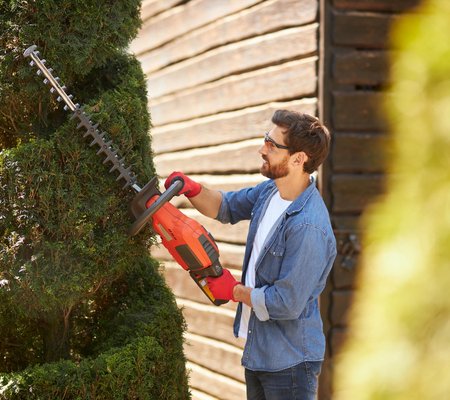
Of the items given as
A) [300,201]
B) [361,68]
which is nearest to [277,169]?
[300,201]

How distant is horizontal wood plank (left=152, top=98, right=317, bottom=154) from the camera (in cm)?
474

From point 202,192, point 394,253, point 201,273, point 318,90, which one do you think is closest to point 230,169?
point 318,90

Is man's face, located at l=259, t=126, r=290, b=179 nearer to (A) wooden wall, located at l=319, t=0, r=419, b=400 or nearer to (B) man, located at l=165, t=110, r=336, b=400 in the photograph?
(B) man, located at l=165, t=110, r=336, b=400

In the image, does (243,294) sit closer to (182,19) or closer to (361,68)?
(361,68)

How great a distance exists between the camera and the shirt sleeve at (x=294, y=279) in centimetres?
295

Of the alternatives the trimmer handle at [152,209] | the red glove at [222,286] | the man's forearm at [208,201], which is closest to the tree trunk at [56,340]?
the trimmer handle at [152,209]

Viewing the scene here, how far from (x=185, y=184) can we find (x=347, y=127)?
1460 mm

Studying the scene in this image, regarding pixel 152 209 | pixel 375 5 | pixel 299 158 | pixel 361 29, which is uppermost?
pixel 375 5

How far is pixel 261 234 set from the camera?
3207 mm

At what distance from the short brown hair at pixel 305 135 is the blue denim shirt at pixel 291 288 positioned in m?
0.14

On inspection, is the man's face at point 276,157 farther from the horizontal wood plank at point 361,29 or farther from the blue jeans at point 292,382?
the horizontal wood plank at point 361,29

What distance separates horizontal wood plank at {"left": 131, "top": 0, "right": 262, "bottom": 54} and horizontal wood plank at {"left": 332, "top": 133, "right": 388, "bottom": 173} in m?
1.27

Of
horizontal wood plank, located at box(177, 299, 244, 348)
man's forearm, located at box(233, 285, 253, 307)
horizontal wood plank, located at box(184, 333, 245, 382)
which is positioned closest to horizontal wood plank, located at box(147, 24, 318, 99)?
horizontal wood plank, located at box(177, 299, 244, 348)

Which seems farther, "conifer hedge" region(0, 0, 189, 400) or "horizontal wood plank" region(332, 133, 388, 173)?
"horizontal wood plank" region(332, 133, 388, 173)
